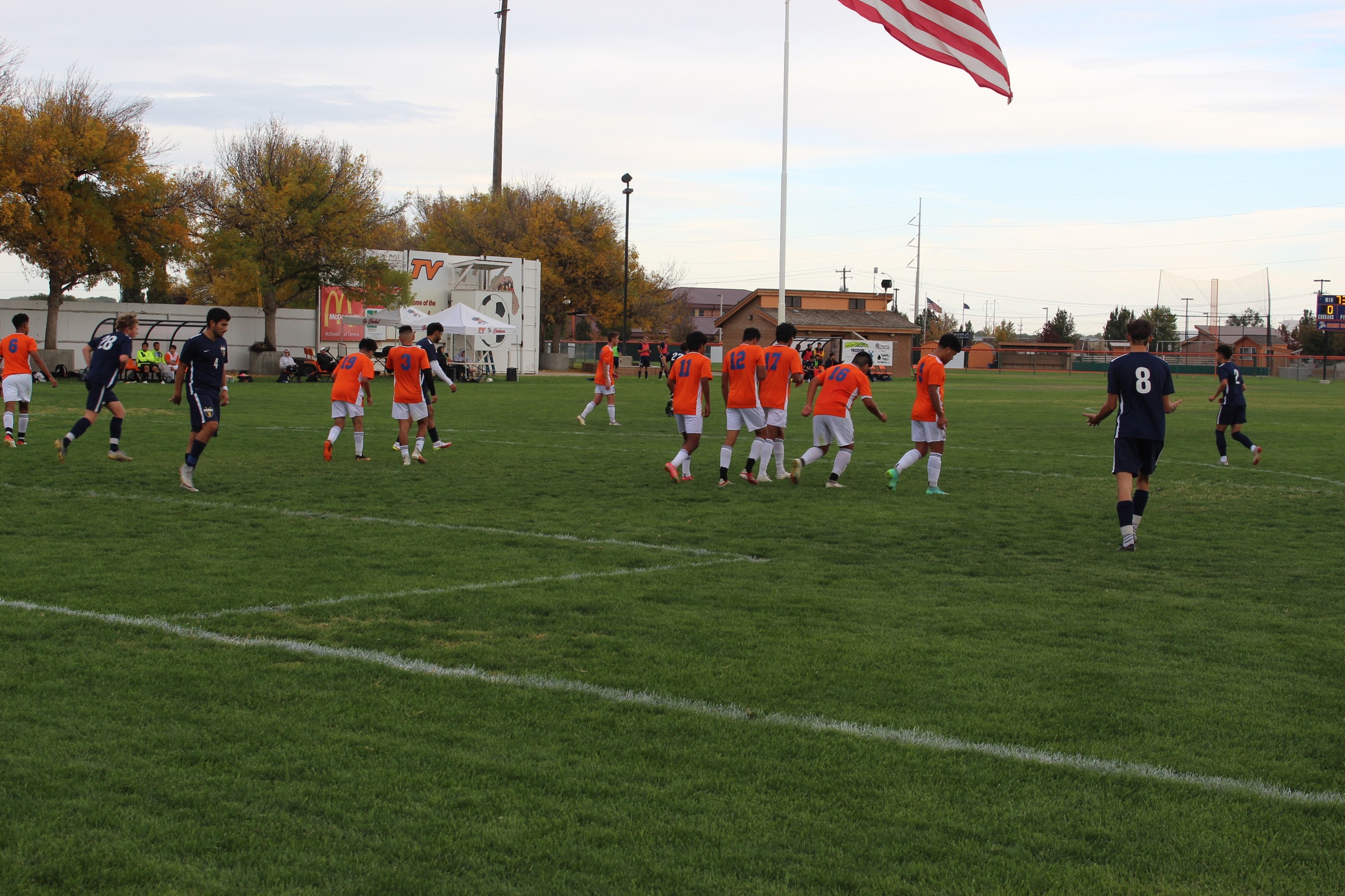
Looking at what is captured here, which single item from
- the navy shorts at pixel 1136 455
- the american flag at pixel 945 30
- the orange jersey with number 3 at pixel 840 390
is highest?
the american flag at pixel 945 30

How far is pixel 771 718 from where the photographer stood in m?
4.99

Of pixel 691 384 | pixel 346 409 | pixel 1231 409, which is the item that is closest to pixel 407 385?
pixel 346 409

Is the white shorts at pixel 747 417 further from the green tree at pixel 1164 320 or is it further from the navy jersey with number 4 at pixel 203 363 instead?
the green tree at pixel 1164 320

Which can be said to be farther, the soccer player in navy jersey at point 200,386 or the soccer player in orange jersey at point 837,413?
the soccer player in orange jersey at point 837,413

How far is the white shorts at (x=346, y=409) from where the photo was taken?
1540 cm

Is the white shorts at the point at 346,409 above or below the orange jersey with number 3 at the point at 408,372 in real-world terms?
below

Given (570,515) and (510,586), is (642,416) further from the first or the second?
(510,586)

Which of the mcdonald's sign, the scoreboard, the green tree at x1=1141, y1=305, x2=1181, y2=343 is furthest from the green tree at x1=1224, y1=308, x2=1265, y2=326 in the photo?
the mcdonald's sign

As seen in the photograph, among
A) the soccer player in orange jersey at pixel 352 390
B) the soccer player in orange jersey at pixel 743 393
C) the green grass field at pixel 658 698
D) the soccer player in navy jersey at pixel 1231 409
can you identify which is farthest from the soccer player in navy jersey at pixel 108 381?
the soccer player in navy jersey at pixel 1231 409

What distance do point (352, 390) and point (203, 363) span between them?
3.03 metres

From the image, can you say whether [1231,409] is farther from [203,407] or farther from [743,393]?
[203,407]

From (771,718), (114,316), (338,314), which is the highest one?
(338,314)

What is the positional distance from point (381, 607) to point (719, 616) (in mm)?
1984

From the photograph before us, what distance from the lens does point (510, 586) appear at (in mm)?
7684
